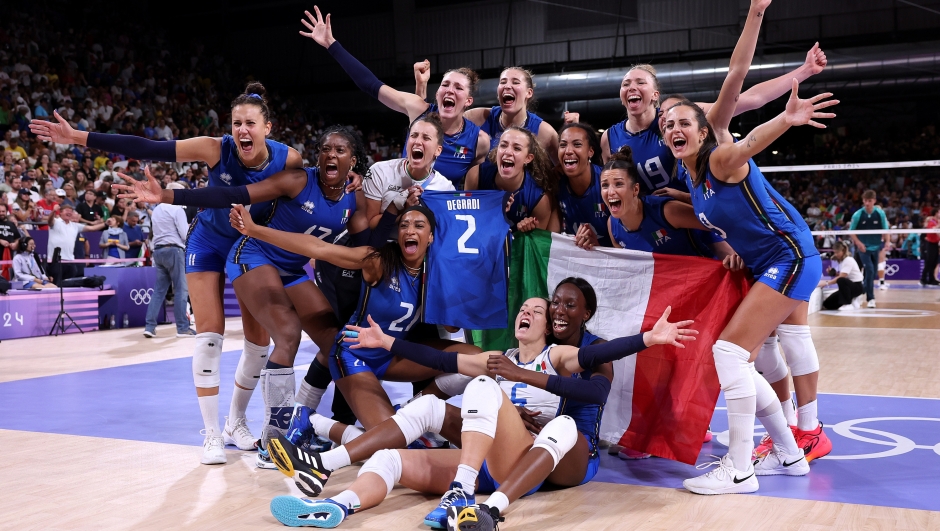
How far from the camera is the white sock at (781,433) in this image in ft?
13.5

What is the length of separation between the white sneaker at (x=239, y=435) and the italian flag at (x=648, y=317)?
5.05 feet

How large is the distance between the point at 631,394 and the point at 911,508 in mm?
1557

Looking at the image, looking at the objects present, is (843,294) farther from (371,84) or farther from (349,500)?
(349,500)

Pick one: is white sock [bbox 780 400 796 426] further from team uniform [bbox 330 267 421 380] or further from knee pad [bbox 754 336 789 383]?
team uniform [bbox 330 267 421 380]

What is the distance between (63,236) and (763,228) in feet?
34.2

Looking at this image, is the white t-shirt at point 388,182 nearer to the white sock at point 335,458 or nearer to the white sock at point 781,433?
the white sock at point 335,458

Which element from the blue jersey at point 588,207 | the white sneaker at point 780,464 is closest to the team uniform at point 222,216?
the blue jersey at point 588,207

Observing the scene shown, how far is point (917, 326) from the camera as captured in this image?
10570 mm

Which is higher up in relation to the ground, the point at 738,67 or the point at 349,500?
the point at 738,67

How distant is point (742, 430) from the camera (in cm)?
386

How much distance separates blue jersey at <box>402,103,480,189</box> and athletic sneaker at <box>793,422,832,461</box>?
2.62 metres

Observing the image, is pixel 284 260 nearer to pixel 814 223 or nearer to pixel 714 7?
pixel 814 223

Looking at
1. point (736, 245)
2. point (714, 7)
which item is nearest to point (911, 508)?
point (736, 245)

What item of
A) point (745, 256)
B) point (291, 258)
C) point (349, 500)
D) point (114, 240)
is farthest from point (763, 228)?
point (114, 240)
